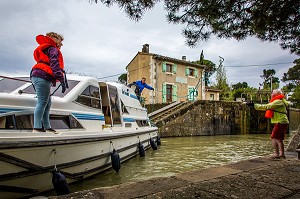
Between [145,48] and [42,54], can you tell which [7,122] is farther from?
[145,48]

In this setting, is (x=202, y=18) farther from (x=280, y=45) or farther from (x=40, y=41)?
(x=40, y=41)

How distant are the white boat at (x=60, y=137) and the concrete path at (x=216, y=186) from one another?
58.7 inches

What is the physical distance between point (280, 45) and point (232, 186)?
3.70m

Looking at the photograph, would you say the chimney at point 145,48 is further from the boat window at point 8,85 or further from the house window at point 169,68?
the boat window at point 8,85

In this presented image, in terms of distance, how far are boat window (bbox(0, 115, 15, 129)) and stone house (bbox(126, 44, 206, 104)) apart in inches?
840

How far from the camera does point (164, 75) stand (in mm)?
27812

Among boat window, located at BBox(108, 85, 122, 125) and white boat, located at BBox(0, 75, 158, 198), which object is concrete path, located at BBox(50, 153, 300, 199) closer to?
white boat, located at BBox(0, 75, 158, 198)

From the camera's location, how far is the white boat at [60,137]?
12.4ft

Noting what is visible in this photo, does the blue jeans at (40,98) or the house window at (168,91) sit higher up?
the house window at (168,91)

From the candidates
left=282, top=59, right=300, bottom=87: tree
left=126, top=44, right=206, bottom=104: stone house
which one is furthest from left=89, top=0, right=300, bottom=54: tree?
left=282, top=59, right=300, bottom=87: tree

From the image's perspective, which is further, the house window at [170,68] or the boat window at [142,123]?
the house window at [170,68]

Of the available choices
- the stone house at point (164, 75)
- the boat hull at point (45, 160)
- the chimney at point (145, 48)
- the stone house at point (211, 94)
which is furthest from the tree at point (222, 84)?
the boat hull at point (45, 160)

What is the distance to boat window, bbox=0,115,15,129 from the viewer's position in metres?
3.95

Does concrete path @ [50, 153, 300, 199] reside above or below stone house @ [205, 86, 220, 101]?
below
